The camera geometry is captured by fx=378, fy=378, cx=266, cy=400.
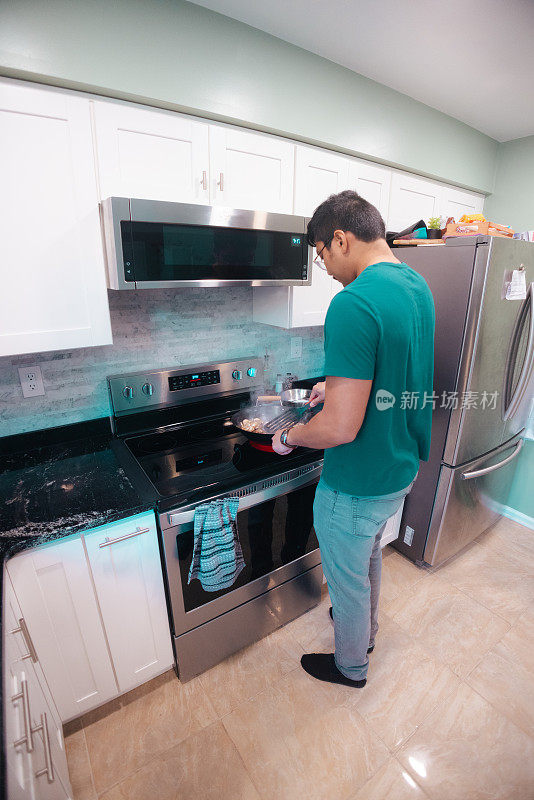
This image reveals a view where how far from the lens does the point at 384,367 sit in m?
1.05

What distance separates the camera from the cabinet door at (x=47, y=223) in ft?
3.48

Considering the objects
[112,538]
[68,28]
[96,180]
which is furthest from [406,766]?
[68,28]

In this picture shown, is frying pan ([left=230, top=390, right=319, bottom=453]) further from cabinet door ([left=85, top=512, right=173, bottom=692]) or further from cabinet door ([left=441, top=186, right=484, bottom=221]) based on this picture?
cabinet door ([left=441, top=186, right=484, bottom=221])

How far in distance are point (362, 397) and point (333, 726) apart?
126 cm

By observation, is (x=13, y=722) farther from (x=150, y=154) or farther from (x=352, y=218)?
(x=150, y=154)

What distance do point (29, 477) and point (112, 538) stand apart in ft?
1.37

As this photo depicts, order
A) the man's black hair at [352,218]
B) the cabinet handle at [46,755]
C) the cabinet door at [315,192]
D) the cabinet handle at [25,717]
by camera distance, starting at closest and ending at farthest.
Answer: the cabinet handle at [25,717]
the cabinet handle at [46,755]
the man's black hair at [352,218]
the cabinet door at [315,192]

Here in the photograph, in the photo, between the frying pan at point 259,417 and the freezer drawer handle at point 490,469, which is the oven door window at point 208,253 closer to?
the frying pan at point 259,417

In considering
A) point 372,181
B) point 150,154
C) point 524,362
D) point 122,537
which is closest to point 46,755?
point 122,537

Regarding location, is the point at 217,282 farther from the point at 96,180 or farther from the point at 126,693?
the point at 126,693

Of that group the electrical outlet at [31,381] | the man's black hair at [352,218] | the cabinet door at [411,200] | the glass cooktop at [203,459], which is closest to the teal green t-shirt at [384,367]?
the man's black hair at [352,218]

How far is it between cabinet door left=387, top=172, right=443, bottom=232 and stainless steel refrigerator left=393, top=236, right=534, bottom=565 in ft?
0.67

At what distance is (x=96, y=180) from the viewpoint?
118 centimetres

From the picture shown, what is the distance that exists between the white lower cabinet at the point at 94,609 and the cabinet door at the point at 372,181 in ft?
5.49
